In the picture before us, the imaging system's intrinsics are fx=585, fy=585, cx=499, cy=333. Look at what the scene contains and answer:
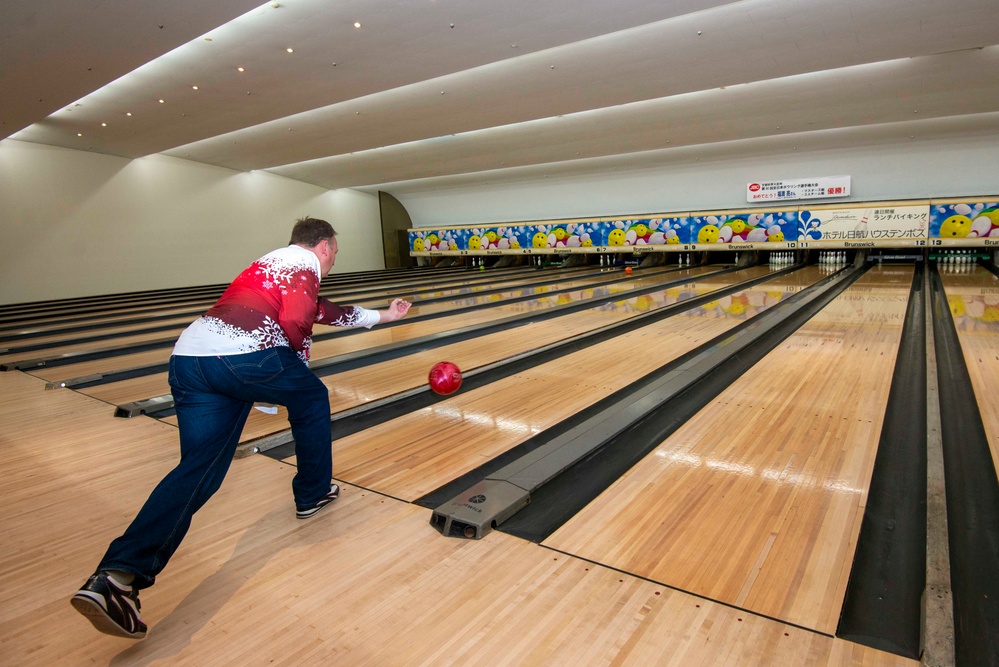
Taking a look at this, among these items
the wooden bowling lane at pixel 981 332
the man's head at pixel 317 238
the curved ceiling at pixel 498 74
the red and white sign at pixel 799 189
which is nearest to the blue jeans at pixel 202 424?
the man's head at pixel 317 238

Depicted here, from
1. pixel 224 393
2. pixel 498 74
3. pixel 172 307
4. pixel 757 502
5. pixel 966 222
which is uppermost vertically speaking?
pixel 498 74

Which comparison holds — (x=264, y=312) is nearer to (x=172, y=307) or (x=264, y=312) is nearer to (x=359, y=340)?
(x=359, y=340)

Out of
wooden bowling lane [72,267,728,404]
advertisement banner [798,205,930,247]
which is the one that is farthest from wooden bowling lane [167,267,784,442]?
advertisement banner [798,205,930,247]

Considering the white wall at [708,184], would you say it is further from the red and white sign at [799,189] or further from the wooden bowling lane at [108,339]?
the wooden bowling lane at [108,339]

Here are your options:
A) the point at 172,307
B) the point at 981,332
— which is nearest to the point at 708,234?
the point at 981,332

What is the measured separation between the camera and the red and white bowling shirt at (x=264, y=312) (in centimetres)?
146

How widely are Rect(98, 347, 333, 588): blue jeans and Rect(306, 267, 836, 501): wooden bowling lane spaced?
0.62 metres

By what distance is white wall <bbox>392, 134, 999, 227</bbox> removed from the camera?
9.24 m

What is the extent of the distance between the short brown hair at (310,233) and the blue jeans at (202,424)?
32 cm

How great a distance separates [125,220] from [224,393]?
35.7 feet

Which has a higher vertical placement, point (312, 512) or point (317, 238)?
point (317, 238)

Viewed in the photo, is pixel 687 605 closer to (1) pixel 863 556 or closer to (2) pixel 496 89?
(1) pixel 863 556

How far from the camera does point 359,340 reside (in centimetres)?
482

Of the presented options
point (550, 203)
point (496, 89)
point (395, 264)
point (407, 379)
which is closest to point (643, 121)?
point (496, 89)
